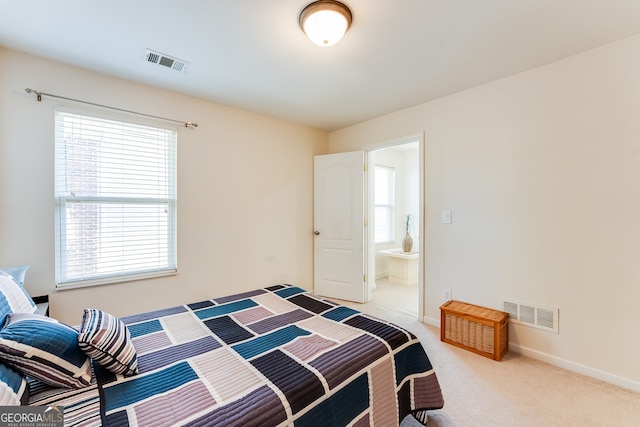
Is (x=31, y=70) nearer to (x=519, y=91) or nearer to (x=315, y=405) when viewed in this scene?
(x=315, y=405)

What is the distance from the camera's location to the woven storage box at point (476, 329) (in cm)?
232

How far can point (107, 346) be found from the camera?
46.4 inches

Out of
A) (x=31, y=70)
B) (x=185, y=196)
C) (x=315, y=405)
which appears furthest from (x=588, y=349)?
(x=31, y=70)

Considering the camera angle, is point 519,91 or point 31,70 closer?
point 31,70

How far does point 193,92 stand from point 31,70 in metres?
1.19

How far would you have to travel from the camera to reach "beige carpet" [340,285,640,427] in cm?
165

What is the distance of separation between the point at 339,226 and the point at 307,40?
2.44m

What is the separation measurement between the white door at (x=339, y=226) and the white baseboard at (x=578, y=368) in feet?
5.94

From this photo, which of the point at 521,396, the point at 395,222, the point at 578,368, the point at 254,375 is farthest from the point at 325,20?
the point at 395,222

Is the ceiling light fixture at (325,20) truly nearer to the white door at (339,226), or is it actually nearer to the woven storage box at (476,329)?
the white door at (339,226)

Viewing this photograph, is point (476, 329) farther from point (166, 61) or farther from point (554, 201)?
point (166, 61)

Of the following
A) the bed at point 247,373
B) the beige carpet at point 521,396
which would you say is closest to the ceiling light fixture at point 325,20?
the bed at point 247,373

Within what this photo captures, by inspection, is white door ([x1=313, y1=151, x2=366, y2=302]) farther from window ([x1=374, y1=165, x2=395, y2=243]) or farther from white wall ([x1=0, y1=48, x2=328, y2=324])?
window ([x1=374, y1=165, x2=395, y2=243])

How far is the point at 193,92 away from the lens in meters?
2.84
